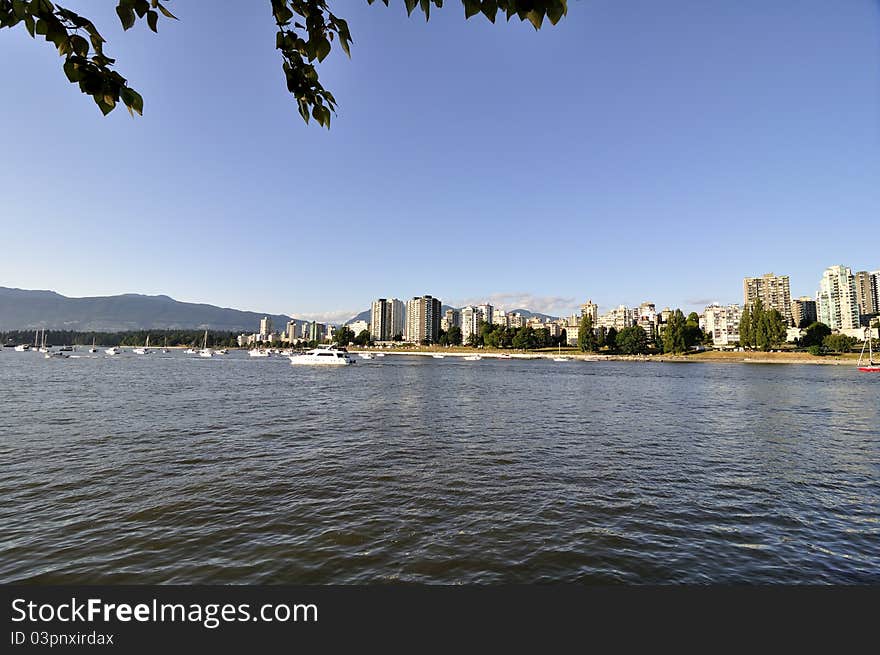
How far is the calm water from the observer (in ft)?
24.1

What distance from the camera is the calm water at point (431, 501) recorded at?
7.34 meters

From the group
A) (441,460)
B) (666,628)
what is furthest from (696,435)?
(666,628)

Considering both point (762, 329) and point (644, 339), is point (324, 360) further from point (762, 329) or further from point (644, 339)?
point (762, 329)

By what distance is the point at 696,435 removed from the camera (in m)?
20.6

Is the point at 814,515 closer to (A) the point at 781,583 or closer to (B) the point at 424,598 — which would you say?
(A) the point at 781,583

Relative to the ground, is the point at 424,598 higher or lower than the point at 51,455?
higher

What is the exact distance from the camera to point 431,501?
1059 centimetres

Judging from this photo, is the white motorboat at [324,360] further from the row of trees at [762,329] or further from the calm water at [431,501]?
the row of trees at [762,329]

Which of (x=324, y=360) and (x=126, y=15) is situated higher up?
(x=126, y=15)

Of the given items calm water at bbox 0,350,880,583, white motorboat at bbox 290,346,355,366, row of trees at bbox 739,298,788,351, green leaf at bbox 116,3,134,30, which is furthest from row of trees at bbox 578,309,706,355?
green leaf at bbox 116,3,134,30

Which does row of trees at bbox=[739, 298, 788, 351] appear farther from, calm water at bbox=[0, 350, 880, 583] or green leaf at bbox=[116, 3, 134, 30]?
green leaf at bbox=[116, 3, 134, 30]

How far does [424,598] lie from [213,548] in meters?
5.06

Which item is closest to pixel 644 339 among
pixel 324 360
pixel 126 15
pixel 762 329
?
pixel 762 329

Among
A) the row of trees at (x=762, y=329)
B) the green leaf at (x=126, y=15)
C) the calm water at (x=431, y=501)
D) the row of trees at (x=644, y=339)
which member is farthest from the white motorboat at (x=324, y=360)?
the row of trees at (x=762, y=329)
